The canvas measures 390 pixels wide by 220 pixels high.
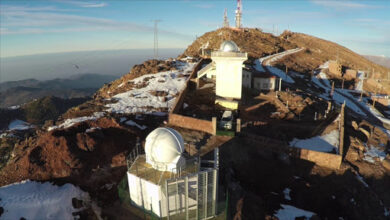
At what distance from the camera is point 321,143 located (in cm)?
2977

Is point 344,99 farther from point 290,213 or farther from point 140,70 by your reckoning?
point 140,70

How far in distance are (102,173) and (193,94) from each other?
24.1m

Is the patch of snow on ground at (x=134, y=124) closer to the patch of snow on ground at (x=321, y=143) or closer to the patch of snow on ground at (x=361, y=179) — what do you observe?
the patch of snow on ground at (x=321, y=143)

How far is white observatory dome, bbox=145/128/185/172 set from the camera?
16250mm

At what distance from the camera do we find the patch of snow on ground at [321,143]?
94.4ft

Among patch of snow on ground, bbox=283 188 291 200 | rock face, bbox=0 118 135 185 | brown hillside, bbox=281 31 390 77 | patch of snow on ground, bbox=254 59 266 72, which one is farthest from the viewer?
brown hillside, bbox=281 31 390 77

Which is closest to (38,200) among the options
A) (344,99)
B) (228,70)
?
(228,70)

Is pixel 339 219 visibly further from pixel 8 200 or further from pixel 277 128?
pixel 8 200

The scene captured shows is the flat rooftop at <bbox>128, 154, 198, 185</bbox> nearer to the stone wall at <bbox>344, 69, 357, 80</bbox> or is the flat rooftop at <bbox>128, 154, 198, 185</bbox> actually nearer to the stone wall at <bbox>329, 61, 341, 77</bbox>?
the stone wall at <bbox>329, 61, 341, 77</bbox>

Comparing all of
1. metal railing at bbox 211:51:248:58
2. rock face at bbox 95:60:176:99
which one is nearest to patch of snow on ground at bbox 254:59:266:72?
rock face at bbox 95:60:176:99

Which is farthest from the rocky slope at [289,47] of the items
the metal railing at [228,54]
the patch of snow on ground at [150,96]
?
the metal railing at [228,54]

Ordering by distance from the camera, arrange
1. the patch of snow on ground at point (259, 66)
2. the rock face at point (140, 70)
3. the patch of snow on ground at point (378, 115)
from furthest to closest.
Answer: the patch of snow on ground at point (259, 66) → the rock face at point (140, 70) → the patch of snow on ground at point (378, 115)

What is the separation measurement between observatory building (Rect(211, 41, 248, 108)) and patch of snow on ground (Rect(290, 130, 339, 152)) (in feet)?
39.7

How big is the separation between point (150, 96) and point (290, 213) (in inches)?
1110
